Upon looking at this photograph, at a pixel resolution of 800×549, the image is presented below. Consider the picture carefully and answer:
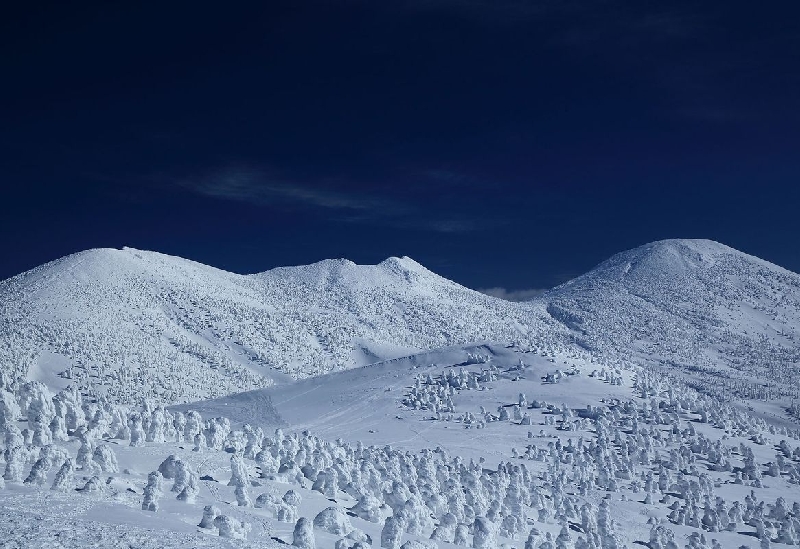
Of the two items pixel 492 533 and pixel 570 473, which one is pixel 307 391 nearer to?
pixel 570 473

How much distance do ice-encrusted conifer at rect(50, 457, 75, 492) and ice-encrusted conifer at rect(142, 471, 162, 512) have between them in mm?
4274

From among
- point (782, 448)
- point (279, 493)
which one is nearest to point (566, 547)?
point (279, 493)

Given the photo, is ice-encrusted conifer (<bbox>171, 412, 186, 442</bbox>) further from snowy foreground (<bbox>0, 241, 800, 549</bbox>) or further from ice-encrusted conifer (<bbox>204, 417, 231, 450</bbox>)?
ice-encrusted conifer (<bbox>204, 417, 231, 450</bbox>)

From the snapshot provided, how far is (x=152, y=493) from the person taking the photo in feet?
110

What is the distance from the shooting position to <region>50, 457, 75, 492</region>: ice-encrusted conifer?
32250 mm

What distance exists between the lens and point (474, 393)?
14800 cm

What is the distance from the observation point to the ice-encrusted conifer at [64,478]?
106ft

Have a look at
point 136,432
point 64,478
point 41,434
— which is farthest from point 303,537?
point 136,432

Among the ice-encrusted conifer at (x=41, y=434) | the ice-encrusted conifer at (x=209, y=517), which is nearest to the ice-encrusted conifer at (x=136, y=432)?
A: the ice-encrusted conifer at (x=41, y=434)

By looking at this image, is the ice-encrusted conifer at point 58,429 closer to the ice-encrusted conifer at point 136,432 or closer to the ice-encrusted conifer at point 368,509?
the ice-encrusted conifer at point 136,432

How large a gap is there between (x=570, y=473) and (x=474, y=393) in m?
50.7

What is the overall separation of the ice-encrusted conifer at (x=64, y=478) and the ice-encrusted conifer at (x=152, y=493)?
14.0ft

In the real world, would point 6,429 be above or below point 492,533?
above

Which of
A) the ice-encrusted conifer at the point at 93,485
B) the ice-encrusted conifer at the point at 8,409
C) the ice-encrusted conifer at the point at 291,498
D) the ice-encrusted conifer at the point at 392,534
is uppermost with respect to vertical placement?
the ice-encrusted conifer at the point at 8,409
